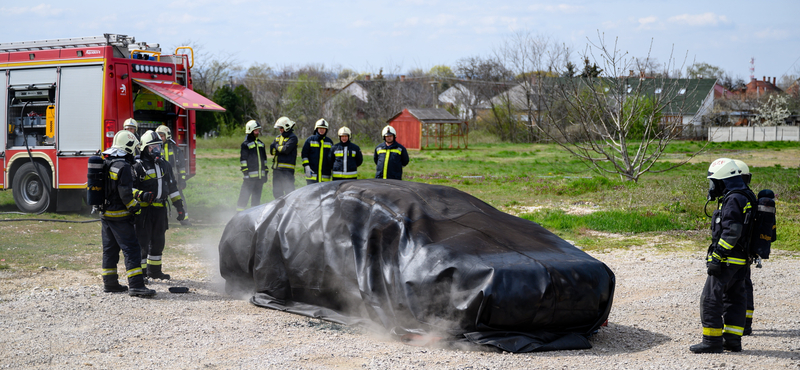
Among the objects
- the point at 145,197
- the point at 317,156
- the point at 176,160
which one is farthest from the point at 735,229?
the point at 176,160

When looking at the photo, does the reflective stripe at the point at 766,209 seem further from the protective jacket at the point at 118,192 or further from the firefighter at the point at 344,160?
the firefighter at the point at 344,160

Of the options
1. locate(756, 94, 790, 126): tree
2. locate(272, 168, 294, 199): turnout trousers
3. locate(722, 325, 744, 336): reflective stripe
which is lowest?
locate(722, 325, 744, 336): reflective stripe

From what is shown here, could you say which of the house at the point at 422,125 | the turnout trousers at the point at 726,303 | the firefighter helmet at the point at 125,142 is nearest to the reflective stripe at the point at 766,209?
the turnout trousers at the point at 726,303

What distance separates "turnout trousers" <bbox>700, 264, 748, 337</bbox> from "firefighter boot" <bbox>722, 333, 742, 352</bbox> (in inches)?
1.2

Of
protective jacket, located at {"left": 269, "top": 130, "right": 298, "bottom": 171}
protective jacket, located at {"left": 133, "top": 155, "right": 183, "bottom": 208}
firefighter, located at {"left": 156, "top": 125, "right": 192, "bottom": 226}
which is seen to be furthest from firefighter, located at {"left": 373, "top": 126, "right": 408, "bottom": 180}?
firefighter, located at {"left": 156, "top": 125, "right": 192, "bottom": 226}

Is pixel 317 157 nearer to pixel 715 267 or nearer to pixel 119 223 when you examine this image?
pixel 119 223

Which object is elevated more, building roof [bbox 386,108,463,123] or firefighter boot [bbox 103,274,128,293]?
building roof [bbox 386,108,463,123]

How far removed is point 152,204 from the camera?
287 inches

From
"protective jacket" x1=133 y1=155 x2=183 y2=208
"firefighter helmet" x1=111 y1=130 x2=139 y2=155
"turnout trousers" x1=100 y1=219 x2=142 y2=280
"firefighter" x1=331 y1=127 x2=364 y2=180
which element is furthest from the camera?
"firefighter" x1=331 y1=127 x2=364 y2=180

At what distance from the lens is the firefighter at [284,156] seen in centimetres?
1058

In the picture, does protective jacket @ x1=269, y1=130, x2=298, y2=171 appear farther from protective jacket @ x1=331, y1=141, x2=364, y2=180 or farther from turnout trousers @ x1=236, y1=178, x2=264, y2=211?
protective jacket @ x1=331, y1=141, x2=364, y2=180

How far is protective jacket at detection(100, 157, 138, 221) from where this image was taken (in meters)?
6.50

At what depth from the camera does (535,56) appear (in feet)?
151

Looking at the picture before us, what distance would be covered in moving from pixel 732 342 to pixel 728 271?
1.83 ft
